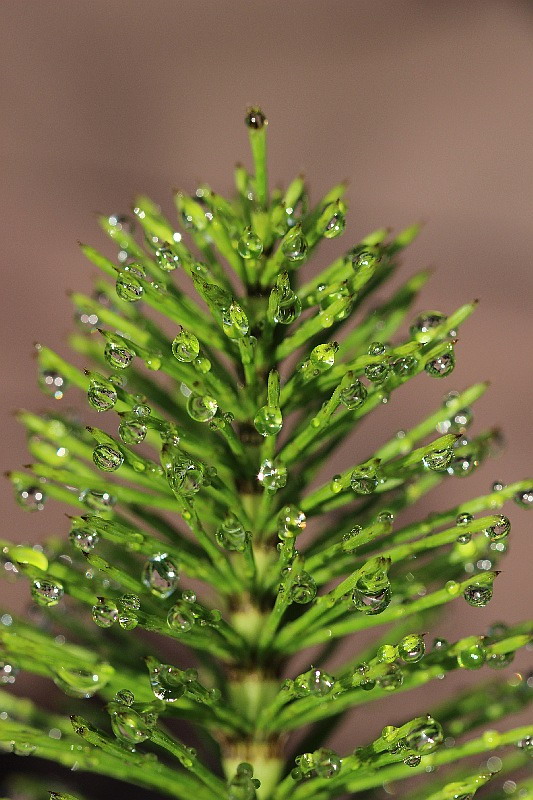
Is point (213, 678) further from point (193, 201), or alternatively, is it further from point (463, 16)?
point (463, 16)

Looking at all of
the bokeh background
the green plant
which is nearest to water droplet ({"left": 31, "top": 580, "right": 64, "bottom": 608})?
the green plant

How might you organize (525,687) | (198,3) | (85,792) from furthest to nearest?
1. (198,3)
2. (85,792)
3. (525,687)

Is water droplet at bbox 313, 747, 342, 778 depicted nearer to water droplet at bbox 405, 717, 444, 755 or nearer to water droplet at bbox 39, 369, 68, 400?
water droplet at bbox 405, 717, 444, 755

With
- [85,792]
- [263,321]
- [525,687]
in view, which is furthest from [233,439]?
[85,792]

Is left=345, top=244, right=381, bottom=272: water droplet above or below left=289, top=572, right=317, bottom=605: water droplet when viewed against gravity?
above

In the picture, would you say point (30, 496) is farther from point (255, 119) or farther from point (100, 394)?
point (255, 119)

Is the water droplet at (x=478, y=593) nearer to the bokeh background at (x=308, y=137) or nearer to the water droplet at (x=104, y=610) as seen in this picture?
the water droplet at (x=104, y=610)

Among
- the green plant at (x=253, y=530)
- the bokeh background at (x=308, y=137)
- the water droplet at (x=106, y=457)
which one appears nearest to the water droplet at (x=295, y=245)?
the green plant at (x=253, y=530)

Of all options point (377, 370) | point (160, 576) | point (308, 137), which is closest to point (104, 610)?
point (160, 576)
